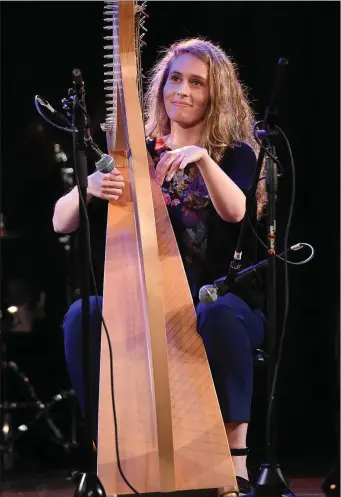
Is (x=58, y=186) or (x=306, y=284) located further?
(x=58, y=186)

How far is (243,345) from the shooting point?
182 cm

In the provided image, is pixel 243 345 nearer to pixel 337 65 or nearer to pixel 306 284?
pixel 306 284

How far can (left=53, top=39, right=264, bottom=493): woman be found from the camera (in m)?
1.80

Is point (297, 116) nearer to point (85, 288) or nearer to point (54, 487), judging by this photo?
point (54, 487)

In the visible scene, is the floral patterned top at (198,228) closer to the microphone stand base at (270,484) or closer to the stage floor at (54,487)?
the microphone stand base at (270,484)

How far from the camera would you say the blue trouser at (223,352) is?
180 centimetres

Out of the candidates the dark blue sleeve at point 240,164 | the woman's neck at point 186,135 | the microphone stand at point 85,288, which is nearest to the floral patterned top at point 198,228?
the dark blue sleeve at point 240,164

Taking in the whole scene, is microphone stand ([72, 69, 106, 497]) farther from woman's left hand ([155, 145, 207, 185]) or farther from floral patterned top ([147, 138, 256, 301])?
floral patterned top ([147, 138, 256, 301])

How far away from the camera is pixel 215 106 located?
2123 millimetres

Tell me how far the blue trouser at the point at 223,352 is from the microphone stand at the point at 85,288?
0.79ft

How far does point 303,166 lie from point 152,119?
114cm

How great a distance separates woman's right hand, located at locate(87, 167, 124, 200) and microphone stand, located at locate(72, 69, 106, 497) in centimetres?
21

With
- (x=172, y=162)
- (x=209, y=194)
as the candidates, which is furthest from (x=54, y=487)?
(x=172, y=162)

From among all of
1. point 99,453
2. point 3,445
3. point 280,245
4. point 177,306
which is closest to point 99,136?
point 177,306
